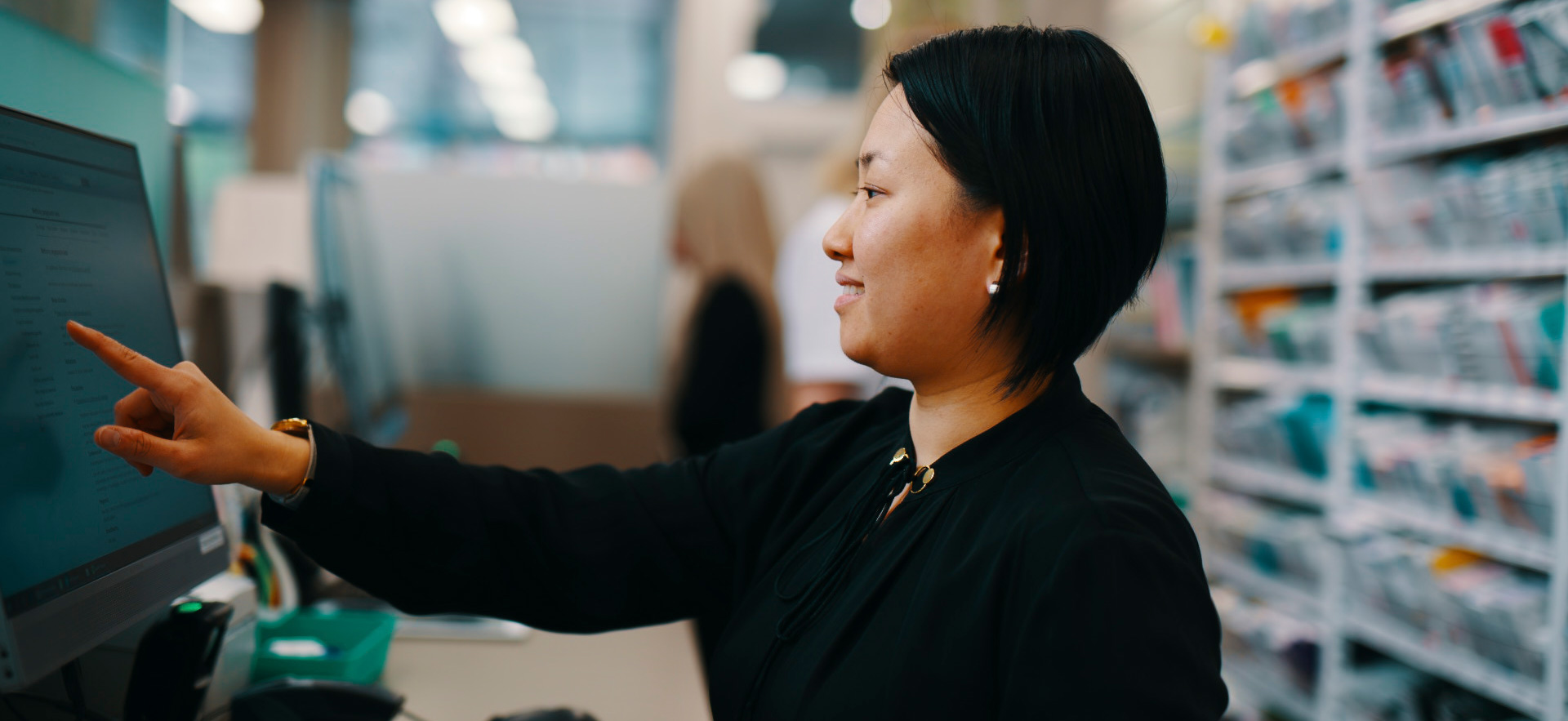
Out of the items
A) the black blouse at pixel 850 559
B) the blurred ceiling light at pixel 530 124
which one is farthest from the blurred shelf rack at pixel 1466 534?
the blurred ceiling light at pixel 530 124

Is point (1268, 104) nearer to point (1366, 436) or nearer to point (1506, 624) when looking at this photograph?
point (1366, 436)

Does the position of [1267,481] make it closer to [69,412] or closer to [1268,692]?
[1268,692]

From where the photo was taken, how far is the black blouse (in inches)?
23.9

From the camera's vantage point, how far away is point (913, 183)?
790mm

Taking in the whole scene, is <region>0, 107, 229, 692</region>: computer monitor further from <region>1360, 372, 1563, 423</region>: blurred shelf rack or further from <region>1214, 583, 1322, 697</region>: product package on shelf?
<region>1214, 583, 1322, 697</region>: product package on shelf

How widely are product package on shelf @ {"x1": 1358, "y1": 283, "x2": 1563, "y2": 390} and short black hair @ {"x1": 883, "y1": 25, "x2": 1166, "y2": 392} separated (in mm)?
1334

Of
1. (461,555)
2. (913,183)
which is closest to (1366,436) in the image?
(913,183)

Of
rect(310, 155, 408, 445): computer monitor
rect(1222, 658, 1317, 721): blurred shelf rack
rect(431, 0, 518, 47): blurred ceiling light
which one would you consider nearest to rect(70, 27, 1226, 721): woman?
rect(310, 155, 408, 445): computer monitor

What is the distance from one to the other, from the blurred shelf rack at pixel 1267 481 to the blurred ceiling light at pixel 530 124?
208 inches

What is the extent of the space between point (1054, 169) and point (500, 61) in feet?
16.9

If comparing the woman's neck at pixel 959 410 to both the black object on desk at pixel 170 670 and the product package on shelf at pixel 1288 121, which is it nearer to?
the black object on desk at pixel 170 670

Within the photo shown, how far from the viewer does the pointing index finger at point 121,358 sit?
0.63 metres

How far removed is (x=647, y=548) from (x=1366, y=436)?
1779 mm

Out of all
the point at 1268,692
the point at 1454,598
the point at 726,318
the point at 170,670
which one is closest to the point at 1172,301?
the point at 1268,692
